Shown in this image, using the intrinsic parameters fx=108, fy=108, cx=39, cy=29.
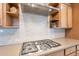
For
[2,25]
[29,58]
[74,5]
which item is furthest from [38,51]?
[74,5]

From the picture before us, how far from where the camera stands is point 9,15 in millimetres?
1004

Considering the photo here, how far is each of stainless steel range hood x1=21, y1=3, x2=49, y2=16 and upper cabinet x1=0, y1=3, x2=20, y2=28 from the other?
75mm

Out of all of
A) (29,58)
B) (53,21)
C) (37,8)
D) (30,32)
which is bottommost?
(29,58)

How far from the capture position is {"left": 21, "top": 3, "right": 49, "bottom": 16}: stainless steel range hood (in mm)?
→ 1026

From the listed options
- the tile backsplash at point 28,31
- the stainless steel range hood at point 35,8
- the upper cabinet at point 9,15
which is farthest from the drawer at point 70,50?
the upper cabinet at point 9,15

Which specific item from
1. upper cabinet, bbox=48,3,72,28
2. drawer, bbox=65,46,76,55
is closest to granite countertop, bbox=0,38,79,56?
drawer, bbox=65,46,76,55

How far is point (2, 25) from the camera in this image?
94 centimetres

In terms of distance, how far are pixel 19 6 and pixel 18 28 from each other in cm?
21

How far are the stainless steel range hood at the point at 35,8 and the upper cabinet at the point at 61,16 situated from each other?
62 millimetres

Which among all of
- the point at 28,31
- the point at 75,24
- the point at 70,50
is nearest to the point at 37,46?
the point at 28,31

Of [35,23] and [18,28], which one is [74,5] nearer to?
[35,23]

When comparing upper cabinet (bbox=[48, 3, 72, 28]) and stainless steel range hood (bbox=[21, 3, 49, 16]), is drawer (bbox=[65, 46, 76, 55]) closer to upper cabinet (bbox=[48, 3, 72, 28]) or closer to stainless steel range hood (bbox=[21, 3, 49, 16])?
upper cabinet (bbox=[48, 3, 72, 28])

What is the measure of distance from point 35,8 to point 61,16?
27 cm

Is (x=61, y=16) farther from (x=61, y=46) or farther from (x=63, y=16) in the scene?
(x=61, y=46)
